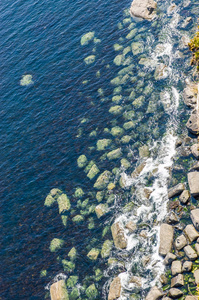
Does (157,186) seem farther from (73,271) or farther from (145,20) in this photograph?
(145,20)

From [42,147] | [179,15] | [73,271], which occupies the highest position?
[179,15]

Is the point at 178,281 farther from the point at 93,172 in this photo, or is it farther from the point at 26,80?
the point at 26,80

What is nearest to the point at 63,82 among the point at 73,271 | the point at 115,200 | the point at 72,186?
the point at 72,186

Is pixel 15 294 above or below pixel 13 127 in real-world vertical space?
below

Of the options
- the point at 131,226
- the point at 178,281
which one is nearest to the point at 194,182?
the point at 131,226

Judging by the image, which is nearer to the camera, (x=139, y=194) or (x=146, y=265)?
(x=146, y=265)

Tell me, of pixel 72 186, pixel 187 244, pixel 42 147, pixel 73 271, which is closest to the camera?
pixel 187 244
